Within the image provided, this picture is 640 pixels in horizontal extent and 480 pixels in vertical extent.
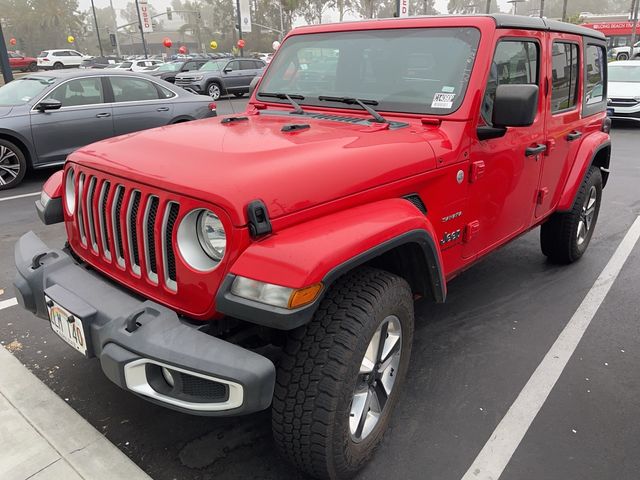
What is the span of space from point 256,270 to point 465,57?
73.8 inches

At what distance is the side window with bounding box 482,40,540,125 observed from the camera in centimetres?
299

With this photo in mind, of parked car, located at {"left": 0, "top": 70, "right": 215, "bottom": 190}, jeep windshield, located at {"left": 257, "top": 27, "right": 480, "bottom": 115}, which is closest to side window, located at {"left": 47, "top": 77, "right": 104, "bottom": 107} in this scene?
parked car, located at {"left": 0, "top": 70, "right": 215, "bottom": 190}

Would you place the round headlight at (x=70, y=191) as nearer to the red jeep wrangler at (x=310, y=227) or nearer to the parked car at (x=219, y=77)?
the red jeep wrangler at (x=310, y=227)

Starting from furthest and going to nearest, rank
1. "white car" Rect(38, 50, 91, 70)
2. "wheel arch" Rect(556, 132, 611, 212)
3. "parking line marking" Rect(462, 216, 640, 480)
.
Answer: "white car" Rect(38, 50, 91, 70)
"wheel arch" Rect(556, 132, 611, 212)
"parking line marking" Rect(462, 216, 640, 480)

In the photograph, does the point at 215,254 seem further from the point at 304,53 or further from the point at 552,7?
the point at 552,7

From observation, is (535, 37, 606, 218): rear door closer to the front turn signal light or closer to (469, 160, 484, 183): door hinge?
(469, 160, 484, 183): door hinge

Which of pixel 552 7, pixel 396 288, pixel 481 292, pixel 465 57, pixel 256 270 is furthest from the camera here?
pixel 552 7

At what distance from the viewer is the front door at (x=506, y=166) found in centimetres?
297

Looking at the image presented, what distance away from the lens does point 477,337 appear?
3.51 meters

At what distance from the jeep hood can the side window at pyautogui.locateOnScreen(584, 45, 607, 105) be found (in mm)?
2241

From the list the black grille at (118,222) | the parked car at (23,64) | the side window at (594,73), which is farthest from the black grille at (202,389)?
the parked car at (23,64)

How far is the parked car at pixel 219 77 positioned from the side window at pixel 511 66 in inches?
656

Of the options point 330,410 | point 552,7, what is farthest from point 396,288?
point 552,7

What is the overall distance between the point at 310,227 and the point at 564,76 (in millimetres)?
2791
